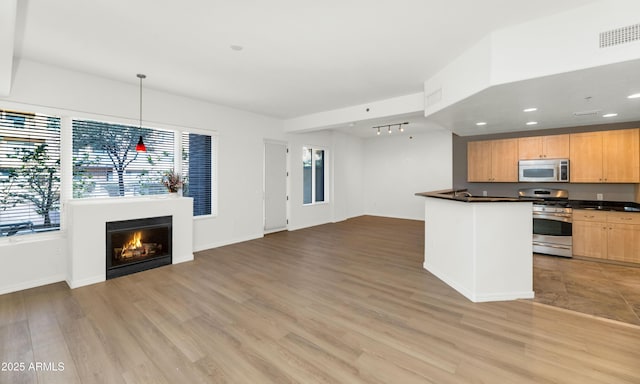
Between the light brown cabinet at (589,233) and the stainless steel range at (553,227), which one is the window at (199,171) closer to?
the stainless steel range at (553,227)

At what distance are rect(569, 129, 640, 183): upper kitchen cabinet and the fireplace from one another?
7531 millimetres

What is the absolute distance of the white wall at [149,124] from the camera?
3551 millimetres

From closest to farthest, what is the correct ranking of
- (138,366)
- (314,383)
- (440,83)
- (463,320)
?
(314,383) < (138,366) < (463,320) < (440,83)

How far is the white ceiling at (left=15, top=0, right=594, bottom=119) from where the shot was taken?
2.47 m

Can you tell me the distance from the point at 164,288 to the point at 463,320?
3593mm

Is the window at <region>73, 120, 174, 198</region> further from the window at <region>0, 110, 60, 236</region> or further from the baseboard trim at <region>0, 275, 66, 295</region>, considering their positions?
the baseboard trim at <region>0, 275, 66, 295</region>

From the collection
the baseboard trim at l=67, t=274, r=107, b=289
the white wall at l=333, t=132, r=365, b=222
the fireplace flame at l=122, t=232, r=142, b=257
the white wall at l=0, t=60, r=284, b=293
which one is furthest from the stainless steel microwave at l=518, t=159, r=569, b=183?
Result: the baseboard trim at l=67, t=274, r=107, b=289

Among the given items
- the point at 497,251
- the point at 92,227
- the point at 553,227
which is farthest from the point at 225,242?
the point at 553,227

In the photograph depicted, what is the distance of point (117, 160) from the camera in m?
4.44

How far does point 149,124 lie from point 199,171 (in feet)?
4.01

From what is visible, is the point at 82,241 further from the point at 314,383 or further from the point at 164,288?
the point at 314,383

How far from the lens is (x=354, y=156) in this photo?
9.91 meters


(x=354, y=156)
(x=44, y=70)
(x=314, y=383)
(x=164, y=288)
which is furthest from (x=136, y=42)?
(x=354, y=156)

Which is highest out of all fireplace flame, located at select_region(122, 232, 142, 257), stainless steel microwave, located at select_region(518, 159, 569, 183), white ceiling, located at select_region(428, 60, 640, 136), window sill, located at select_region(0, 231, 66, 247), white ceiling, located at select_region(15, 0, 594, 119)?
white ceiling, located at select_region(15, 0, 594, 119)
